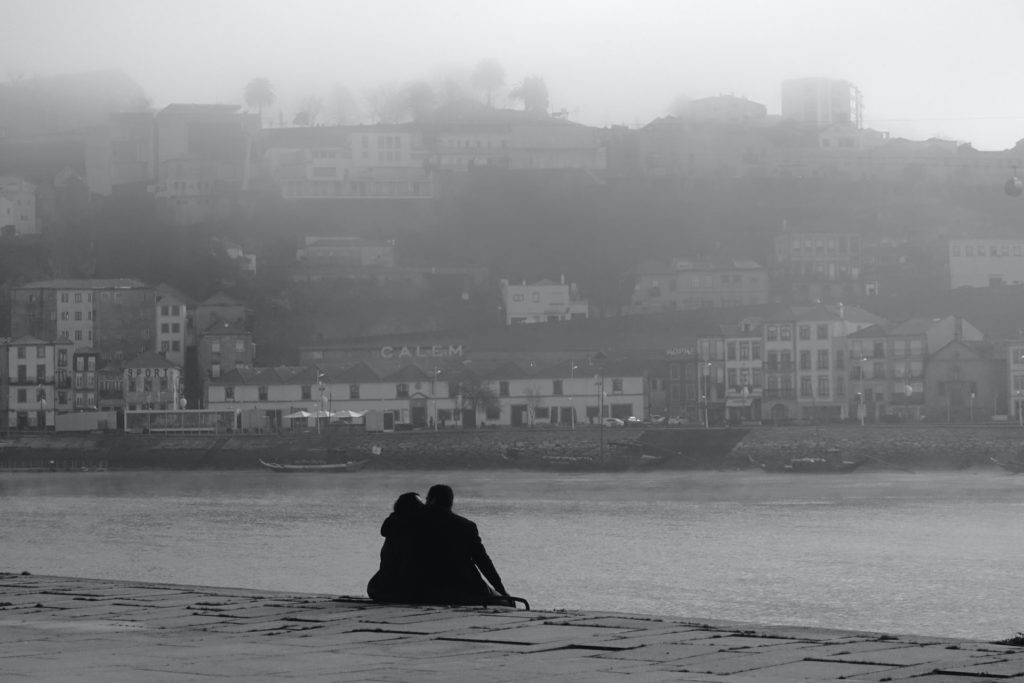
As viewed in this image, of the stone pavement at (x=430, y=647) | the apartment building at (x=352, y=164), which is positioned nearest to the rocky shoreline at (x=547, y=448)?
the apartment building at (x=352, y=164)

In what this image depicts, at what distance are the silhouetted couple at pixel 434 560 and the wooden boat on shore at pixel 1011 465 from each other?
53232 millimetres

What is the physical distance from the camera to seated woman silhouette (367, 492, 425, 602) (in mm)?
9555

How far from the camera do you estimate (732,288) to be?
10169 centimetres

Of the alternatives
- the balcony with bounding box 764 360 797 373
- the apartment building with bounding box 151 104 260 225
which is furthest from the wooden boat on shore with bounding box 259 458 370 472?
the apartment building with bounding box 151 104 260 225

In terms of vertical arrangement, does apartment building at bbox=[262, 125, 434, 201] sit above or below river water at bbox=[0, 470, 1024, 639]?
above

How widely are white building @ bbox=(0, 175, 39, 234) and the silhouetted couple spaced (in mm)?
108931

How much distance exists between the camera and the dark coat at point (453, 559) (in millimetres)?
9539

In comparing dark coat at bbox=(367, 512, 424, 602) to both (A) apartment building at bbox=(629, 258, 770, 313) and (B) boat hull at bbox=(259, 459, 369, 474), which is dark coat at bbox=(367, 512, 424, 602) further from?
(A) apartment building at bbox=(629, 258, 770, 313)

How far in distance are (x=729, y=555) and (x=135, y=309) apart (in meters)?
63.6

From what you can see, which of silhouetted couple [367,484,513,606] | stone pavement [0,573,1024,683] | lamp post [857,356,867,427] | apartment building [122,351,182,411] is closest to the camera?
stone pavement [0,573,1024,683]

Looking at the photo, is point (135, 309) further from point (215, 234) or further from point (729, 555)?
point (729, 555)

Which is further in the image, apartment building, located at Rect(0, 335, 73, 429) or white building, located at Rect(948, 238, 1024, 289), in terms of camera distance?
white building, located at Rect(948, 238, 1024, 289)

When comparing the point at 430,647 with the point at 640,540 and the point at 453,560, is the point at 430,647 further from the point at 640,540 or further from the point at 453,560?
the point at 640,540

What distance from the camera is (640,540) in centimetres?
3484
